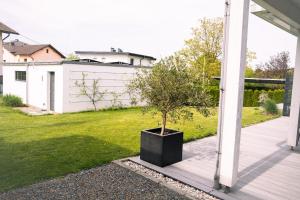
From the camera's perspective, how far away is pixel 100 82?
13.7 metres

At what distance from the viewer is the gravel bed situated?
3.91m

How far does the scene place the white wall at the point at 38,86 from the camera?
12.3 m

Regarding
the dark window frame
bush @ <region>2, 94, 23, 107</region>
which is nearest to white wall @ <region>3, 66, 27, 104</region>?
the dark window frame

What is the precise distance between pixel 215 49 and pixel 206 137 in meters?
19.4

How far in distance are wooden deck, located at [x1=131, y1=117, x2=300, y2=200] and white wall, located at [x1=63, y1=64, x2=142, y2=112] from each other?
586 cm

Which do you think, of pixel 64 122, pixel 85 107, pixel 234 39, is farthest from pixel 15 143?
pixel 85 107

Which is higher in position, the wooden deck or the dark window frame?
the dark window frame

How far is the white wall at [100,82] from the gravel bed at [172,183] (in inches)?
250

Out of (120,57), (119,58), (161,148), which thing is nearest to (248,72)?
(120,57)

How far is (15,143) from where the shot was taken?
6.34 meters

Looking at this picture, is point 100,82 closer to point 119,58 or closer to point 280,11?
point 280,11

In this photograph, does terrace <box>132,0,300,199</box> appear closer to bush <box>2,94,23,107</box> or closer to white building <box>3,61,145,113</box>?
white building <box>3,61,145,113</box>

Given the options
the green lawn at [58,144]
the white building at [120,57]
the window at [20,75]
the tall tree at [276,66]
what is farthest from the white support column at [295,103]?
the tall tree at [276,66]

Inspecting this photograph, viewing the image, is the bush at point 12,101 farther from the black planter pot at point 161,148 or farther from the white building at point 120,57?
the white building at point 120,57
